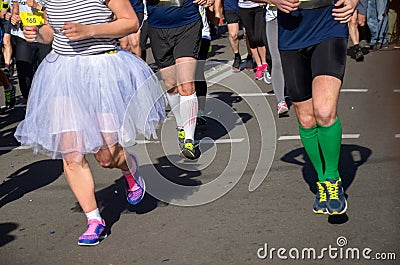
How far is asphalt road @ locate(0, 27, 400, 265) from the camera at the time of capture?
5535mm

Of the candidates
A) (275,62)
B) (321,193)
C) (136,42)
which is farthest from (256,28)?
(321,193)

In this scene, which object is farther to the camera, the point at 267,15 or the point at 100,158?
the point at 267,15

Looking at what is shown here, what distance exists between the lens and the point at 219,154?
27.4ft

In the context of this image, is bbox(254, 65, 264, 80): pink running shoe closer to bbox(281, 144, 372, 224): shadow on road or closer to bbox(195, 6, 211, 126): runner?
bbox(195, 6, 211, 126): runner

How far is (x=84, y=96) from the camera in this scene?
19.0 ft

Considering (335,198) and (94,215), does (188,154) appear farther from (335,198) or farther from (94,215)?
(335,198)

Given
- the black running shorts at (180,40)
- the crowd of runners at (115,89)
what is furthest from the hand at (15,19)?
the crowd of runners at (115,89)

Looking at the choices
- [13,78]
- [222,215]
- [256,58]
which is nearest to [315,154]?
[222,215]

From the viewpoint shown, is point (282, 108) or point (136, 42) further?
point (136, 42)

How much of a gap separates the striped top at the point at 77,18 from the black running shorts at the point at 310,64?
1.31 m

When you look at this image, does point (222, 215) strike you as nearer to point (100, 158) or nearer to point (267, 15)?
point (100, 158)

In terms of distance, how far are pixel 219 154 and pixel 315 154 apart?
2.19 m

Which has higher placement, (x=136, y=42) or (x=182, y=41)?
(x=182, y=41)

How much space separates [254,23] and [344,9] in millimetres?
6795
